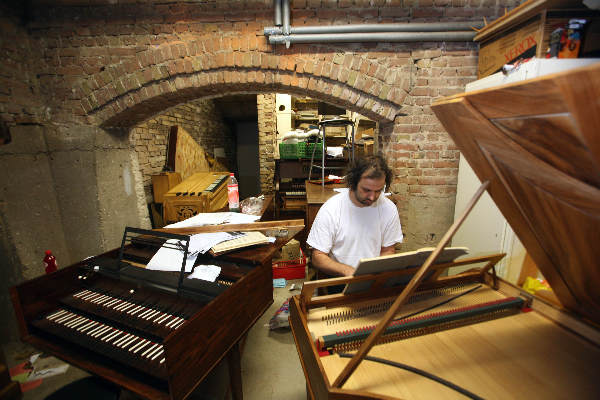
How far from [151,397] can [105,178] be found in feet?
8.88

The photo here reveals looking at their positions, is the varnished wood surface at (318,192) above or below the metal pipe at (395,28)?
below

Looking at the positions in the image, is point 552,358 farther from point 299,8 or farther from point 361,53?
point 299,8

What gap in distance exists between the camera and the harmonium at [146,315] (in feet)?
3.41

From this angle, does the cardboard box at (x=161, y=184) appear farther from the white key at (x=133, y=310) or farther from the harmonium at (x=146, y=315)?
the white key at (x=133, y=310)

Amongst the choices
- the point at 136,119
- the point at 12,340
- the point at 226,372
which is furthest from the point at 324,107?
the point at 12,340

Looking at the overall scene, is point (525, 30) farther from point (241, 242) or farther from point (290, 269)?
point (290, 269)

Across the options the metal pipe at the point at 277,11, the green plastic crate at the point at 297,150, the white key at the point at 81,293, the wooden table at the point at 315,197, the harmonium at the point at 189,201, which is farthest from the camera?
the green plastic crate at the point at 297,150

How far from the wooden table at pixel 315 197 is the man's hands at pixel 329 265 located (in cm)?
102

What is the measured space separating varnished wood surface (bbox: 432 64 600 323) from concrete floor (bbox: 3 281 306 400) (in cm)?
186

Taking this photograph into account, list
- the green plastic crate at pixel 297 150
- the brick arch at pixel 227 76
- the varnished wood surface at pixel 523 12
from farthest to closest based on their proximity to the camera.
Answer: the green plastic crate at pixel 297 150 < the brick arch at pixel 227 76 < the varnished wood surface at pixel 523 12

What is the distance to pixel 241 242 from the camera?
1707 millimetres

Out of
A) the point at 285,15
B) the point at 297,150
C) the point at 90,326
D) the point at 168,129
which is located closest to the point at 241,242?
the point at 90,326

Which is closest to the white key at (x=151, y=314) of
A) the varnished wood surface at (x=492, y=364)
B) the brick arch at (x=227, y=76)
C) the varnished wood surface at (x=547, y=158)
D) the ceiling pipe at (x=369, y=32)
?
the varnished wood surface at (x=492, y=364)

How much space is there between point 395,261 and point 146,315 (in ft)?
4.23
